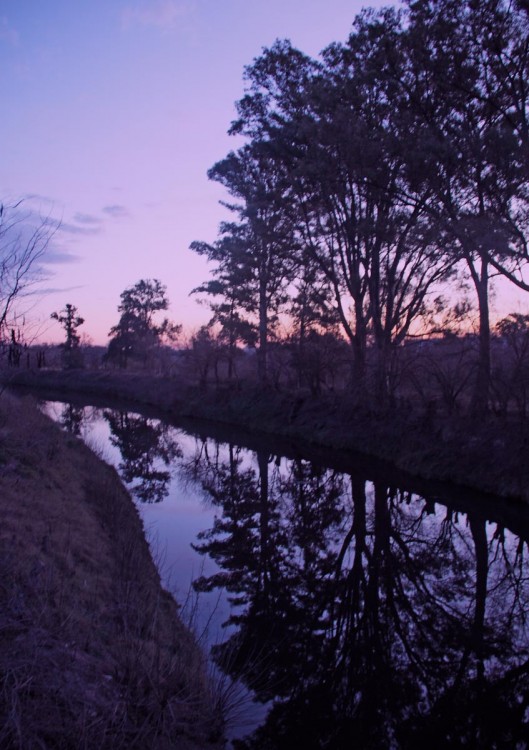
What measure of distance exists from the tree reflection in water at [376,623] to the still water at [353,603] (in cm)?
2

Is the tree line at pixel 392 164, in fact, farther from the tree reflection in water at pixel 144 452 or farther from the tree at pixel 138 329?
the tree at pixel 138 329

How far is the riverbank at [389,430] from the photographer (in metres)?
15.6

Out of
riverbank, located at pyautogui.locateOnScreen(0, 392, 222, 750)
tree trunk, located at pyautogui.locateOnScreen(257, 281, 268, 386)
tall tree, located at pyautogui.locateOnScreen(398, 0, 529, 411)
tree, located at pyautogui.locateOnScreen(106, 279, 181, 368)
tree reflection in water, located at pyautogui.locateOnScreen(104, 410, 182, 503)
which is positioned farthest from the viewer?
tree, located at pyautogui.locateOnScreen(106, 279, 181, 368)

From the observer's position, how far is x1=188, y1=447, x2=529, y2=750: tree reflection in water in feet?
19.0

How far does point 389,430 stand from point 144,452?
9.93 meters

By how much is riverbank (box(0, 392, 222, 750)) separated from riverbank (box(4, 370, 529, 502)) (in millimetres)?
5936

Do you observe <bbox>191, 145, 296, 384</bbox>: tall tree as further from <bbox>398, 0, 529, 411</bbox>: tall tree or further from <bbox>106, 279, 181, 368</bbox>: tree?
<bbox>106, 279, 181, 368</bbox>: tree

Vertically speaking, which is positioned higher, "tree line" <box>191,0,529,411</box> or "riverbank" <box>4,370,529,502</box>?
"tree line" <box>191,0,529,411</box>

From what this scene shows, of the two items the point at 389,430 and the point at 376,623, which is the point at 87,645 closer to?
the point at 376,623

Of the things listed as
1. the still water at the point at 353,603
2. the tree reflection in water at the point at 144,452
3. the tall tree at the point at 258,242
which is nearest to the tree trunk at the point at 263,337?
the tall tree at the point at 258,242

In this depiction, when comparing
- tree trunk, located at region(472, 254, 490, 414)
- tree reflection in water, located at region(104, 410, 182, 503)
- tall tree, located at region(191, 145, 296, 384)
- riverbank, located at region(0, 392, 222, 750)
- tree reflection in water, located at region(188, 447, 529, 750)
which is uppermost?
tall tree, located at region(191, 145, 296, 384)

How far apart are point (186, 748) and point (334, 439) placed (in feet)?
65.1

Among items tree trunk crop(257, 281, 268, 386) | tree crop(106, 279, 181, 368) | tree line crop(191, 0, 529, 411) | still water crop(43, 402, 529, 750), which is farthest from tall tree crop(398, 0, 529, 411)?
tree crop(106, 279, 181, 368)

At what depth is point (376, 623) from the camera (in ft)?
26.7
